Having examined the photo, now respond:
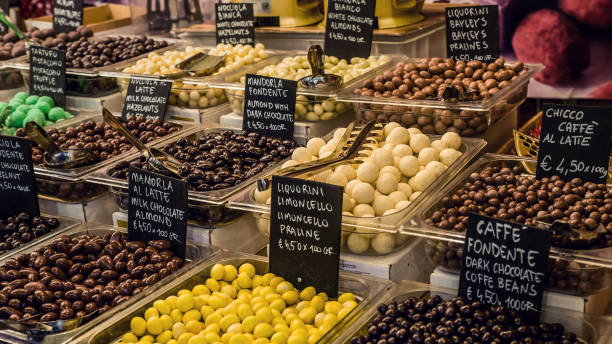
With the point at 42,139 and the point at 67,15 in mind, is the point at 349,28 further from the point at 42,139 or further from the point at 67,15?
the point at 67,15

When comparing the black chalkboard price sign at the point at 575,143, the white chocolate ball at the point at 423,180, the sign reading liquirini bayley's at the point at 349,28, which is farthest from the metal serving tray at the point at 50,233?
the black chalkboard price sign at the point at 575,143

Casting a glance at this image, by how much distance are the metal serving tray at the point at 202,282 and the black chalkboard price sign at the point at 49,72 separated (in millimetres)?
1605

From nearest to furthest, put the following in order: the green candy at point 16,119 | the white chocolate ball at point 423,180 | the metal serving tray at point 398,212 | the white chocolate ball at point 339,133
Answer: the metal serving tray at point 398,212 → the white chocolate ball at point 423,180 → the white chocolate ball at point 339,133 → the green candy at point 16,119

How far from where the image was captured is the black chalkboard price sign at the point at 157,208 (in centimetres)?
212

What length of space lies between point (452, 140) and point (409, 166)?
0.77 feet

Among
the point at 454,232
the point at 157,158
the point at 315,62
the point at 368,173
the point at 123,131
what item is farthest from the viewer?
the point at 315,62

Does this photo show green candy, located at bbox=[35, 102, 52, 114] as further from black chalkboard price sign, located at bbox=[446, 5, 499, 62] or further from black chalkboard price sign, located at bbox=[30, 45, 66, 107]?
black chalkboard price sign, located at bbox=[446, 5, 499, 62]

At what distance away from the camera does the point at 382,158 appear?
2199mm

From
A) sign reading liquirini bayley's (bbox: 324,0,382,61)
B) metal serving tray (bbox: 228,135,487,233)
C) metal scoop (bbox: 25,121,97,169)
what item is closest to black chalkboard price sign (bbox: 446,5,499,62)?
sign reading liquirini bayley's (bbox: 324,0,382,61)

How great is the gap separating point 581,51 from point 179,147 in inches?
98.1

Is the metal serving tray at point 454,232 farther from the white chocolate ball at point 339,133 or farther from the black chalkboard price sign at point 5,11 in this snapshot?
the black chalkboard price sign at point 5,11

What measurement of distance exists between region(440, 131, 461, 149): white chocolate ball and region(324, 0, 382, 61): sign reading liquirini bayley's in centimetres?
90

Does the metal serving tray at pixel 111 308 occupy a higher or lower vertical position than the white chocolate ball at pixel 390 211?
lower

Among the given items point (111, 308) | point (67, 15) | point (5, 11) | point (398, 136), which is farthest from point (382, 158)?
point (5, 11)
